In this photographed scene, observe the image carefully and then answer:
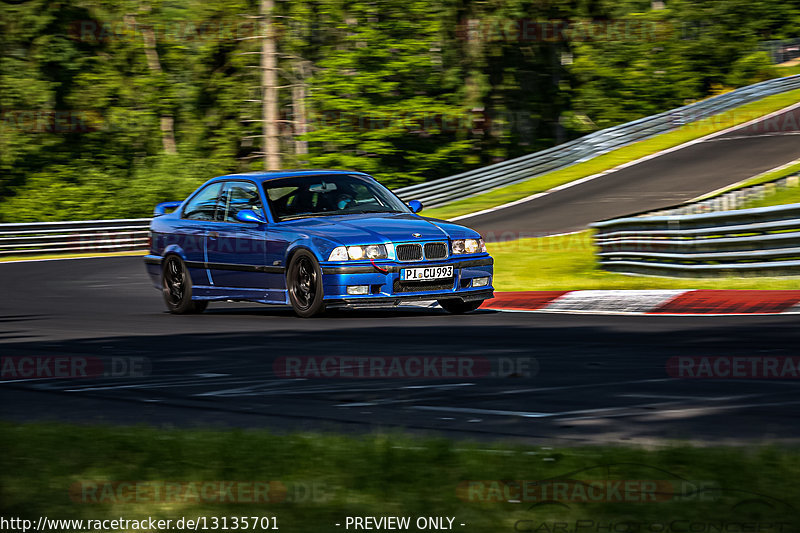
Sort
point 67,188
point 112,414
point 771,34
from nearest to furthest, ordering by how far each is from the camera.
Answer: point 112,414 < point 67,188 < point 771,34

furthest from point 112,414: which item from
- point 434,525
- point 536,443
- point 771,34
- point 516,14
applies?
point 771,34

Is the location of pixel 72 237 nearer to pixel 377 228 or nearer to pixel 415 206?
pixel 415 206

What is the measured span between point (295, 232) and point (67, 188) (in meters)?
37.4

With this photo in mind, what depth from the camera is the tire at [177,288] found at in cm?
1466

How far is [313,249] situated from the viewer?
41.6ft

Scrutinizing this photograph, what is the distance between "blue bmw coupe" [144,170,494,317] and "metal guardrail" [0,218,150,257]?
2050cm

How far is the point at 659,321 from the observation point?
1188cm

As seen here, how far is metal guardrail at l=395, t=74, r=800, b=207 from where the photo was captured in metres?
37.7

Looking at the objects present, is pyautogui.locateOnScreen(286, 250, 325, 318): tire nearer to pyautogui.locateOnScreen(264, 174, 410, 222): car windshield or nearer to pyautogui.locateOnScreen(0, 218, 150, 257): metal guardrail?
pyautogui.locateOnScreen(264, 174, 410, 222): car windshield

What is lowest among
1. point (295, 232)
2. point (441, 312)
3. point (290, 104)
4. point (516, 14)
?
point (441, 312)

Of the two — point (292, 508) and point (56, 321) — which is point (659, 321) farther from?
point (292, 508)

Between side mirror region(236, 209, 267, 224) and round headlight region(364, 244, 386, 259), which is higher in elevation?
side mirror region(236, 209, 267, 224)
